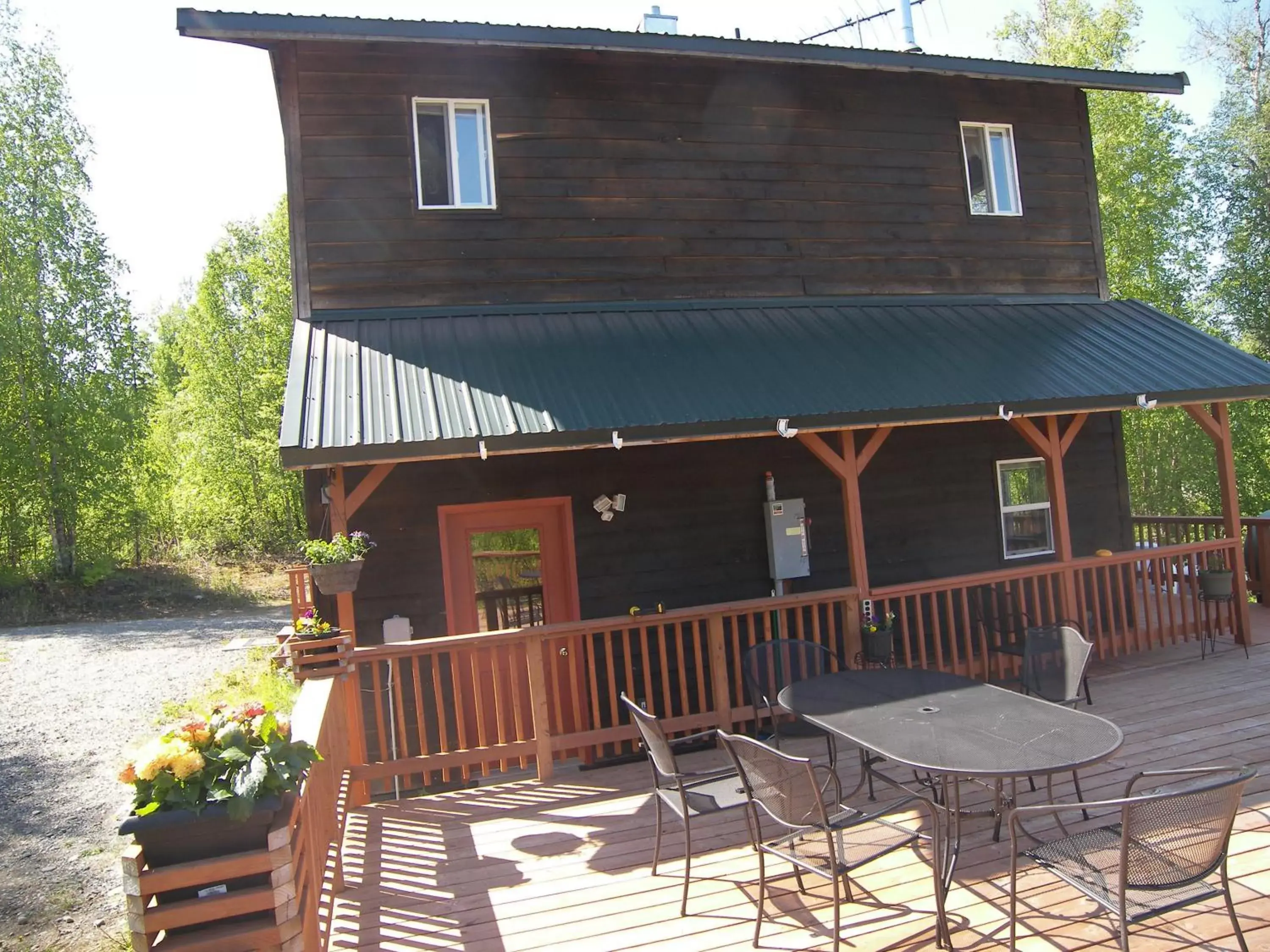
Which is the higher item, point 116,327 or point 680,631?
point 116,327

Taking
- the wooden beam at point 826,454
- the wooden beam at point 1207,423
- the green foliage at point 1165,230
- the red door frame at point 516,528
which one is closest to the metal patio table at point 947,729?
the wooden beam at point 826,454

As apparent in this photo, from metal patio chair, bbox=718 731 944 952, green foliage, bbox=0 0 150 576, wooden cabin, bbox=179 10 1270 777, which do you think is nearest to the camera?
metal patio chair, bbox=718 731 944 952

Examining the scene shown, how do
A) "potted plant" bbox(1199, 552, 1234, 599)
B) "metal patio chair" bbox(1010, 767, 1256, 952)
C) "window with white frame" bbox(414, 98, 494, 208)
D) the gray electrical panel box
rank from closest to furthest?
"metal patio chair" bbox(1010, 767, 1256, 952) → "window with white frame" bbox(414, 98, 494, 208) → "potted plant" bbox(1199, 552, 1234, 599) → the gray electrical panel box

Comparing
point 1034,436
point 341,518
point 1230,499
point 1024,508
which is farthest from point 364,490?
point 1230,499

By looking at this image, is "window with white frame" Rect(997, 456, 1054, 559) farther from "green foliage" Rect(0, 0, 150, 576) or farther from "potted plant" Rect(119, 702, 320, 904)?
"green foliage" Rect(0, 0, 150, 576)

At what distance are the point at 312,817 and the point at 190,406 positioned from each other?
2541 cm

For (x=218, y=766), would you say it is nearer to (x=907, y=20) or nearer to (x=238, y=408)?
(x=907, y=20)

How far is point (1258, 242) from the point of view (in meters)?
22.2

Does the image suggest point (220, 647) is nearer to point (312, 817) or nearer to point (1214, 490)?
point (312, 817)

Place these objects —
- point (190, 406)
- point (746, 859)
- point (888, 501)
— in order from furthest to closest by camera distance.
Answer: point (190, 406) → point (888, 501) → point (746, 859)

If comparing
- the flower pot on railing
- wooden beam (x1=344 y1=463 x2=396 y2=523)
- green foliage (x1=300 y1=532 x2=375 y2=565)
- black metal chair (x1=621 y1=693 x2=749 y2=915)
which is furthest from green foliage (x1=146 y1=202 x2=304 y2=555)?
black metal chair (x1=621 y1=693 x2=749 y2=915)

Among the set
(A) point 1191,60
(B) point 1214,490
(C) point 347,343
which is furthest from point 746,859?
(A) point 1191,60

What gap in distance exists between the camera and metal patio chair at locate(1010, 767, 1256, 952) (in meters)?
2.84

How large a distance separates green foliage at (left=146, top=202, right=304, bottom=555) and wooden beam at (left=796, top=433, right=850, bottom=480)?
19.8m
